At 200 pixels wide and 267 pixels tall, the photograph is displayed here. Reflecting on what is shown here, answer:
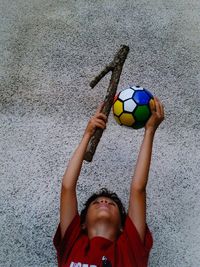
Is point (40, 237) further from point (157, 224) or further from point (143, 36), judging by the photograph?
point (143, 36)

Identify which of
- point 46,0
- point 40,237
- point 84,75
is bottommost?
point 40,237

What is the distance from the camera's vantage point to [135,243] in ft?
7.30

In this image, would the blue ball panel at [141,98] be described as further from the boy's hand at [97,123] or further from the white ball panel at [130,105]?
the boy's hand at [97,123]

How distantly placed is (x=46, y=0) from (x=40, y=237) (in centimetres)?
204

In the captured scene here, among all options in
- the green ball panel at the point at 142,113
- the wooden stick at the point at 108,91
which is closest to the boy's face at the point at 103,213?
the wooden stick at the point at 108,91

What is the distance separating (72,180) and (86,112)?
0.91m

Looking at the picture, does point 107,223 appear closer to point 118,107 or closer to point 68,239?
point 68,239

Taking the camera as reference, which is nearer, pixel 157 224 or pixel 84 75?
pixel 157 224

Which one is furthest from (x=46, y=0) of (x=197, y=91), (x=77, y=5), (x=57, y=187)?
(x=57, y=187)

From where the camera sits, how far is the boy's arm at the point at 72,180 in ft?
7.50

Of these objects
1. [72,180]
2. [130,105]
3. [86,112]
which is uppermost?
[130,105]

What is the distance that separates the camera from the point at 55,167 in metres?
2.88

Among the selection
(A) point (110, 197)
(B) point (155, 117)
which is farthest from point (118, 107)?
(A) point (110, 197)

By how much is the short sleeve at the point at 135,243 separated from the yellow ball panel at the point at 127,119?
1.57 ft
